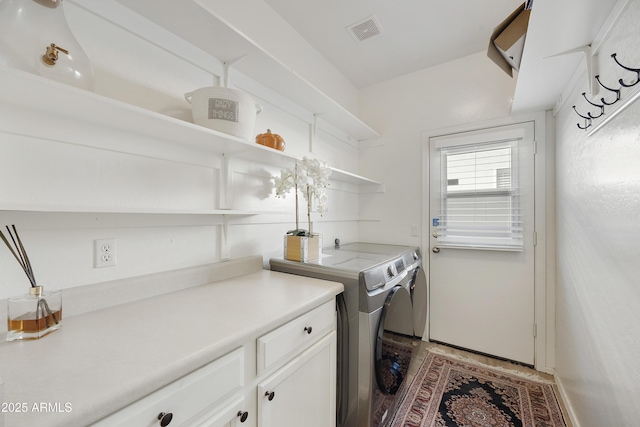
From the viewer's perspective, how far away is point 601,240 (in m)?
1.13

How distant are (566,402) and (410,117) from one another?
2.45 metres

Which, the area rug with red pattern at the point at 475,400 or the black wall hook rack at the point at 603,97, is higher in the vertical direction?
the black wall hook rack at the point at 603,97

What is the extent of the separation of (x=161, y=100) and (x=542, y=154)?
8.60 feet

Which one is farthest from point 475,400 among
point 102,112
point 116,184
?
point 102,112

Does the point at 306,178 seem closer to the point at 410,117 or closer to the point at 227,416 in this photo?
the point at 227,416

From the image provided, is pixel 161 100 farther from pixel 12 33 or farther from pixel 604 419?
pixel 604 419

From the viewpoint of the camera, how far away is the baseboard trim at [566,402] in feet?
4.93

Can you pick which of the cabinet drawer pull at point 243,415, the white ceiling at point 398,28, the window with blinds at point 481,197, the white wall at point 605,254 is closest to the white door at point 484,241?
the window with blinds at point 481,197

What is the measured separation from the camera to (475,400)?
1732mm

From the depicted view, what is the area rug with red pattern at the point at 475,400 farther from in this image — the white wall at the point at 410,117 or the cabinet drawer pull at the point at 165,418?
the cabinet drawer pull at the point at 165,418

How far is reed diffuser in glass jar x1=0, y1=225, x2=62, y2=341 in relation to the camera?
743 mm

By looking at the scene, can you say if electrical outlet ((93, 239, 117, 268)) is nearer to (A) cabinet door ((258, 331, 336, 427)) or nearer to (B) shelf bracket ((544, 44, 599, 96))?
(A) cabinet door ((258, 331, 336, 427))

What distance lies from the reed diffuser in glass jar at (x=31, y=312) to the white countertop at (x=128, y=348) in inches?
1.3

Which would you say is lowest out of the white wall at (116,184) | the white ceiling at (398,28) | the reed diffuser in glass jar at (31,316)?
the reed diffuser in glass jar at (31,316)
